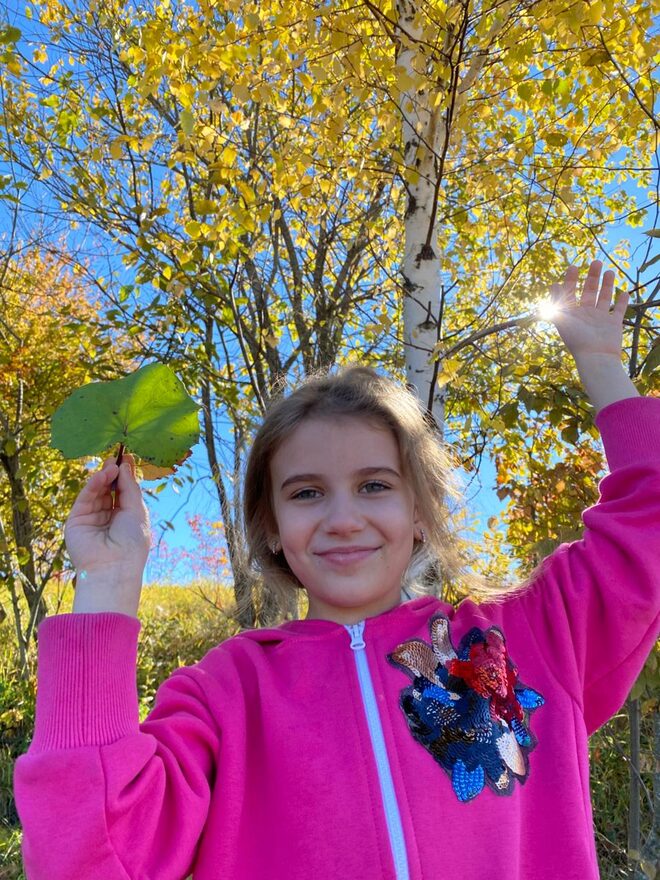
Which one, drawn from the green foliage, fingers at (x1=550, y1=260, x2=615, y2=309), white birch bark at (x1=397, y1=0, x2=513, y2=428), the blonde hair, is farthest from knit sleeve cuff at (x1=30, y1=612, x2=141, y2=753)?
the green foliage

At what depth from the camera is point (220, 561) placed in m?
6.72

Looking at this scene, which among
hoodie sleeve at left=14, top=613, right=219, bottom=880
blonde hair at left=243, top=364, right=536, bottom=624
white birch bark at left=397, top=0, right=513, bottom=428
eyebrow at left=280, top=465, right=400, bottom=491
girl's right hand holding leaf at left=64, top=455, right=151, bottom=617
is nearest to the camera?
hoodie sleeve at left=14, top=613, right=219, bottom=880

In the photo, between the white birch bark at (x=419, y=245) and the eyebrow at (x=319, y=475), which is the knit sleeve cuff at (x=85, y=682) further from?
the white birch bark at (x=419, y=245)

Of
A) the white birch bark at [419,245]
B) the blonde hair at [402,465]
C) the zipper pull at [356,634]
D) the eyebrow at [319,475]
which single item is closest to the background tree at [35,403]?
the white birch bark at [419,245]

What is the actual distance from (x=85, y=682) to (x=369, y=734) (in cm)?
52

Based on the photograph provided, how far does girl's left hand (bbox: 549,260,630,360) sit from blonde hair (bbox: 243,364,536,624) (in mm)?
423

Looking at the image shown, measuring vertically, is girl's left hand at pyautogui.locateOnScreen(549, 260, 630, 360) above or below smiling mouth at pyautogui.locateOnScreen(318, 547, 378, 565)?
above

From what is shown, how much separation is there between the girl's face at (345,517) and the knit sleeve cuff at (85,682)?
0.46 m

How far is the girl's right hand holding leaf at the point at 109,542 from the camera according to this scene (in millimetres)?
1146

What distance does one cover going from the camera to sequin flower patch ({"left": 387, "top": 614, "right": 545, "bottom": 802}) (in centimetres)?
128

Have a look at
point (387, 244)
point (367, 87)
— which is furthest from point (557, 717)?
point (387, 244)

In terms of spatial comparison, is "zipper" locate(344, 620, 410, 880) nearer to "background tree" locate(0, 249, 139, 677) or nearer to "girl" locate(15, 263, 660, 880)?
"girl" locate(15, 263, 660, 880)

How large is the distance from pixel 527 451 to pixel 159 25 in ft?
9.30

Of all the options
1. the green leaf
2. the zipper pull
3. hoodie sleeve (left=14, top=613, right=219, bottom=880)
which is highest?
the green leaf
